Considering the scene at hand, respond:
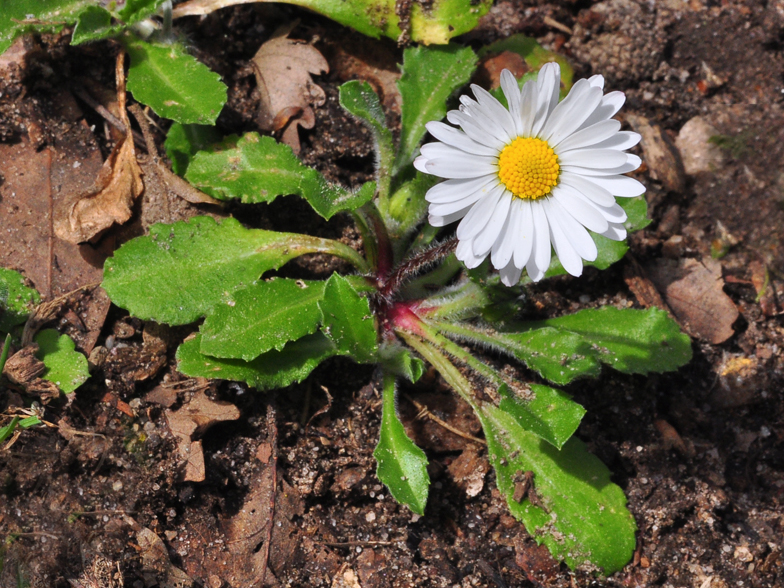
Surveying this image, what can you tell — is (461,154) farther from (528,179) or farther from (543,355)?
(543,355)

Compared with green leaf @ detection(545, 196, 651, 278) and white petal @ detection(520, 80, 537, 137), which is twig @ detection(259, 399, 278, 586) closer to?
green leaf @ detection(545, 196, 651, 278)

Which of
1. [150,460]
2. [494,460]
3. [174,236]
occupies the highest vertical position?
[174,236]

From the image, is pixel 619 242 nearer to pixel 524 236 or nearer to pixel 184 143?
pixel 524 236

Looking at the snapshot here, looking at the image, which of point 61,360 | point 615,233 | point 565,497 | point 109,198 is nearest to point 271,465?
point 61,360

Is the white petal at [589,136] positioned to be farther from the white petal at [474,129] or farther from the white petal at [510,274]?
the white petal at [510,274]

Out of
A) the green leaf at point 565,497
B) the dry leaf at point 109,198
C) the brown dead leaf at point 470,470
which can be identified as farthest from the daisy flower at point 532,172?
the dry leaf at point 109,198

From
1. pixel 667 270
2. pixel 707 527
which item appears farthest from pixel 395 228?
pixel 707 527

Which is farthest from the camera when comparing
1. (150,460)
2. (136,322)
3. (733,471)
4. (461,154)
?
(733,471)
